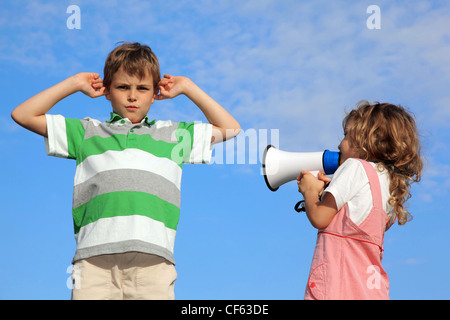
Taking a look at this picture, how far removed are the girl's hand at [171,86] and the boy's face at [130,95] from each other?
15cm

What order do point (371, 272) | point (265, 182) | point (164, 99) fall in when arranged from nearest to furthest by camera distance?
point (371, 272) < point (164, 99) < point (265, 182)

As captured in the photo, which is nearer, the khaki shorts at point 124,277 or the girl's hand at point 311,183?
the khaki shorts at point 124,277

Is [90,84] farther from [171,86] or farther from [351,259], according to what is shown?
[351,259]

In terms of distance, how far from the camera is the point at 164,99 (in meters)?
4.56

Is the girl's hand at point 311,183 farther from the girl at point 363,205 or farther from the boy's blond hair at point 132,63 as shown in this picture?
the boy's blond hair at point 132,63

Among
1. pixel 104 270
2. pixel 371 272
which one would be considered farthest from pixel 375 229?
pixel 104 270

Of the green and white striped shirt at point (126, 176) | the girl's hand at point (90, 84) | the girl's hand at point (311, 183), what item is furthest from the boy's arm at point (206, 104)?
the girl's hand at point (311, 183)

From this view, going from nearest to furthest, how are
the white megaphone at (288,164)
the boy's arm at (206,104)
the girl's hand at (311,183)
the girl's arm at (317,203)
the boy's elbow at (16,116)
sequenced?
the girl's arm at (317,203) → the girl's hand at (311,183) → the boy's elbow at (16,116) → the boy's arm at (206,104) → the white megaphone at (288,164)

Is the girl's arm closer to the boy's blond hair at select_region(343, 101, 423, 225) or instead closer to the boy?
the boy's blond hair at select_region(343, 101, 423, 225)

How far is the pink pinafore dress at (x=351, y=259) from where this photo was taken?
12.5 ft

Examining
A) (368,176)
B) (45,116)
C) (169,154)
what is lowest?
(368,176)
